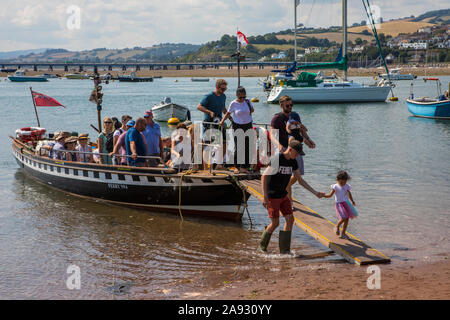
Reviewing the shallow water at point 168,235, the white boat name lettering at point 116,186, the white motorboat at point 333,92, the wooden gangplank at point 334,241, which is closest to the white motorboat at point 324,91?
the white motorboat at point 333,92

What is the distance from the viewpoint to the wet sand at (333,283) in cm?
709

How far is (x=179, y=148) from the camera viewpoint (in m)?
12.2

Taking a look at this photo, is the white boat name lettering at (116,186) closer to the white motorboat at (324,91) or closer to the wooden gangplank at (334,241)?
the wooden gangplank at (334,241)

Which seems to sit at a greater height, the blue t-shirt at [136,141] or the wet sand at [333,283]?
the blue t-shirt at [136,141]

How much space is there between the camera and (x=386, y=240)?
10414 mm

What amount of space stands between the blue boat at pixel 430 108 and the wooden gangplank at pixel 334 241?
28.7 meters

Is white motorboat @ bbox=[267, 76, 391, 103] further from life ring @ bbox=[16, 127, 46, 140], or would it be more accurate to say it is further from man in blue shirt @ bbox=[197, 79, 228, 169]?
man in blue shirt @ bbox=[197, 79, 228, 169]

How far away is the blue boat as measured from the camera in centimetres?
3497

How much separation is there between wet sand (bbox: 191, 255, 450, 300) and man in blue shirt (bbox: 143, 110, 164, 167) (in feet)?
16.5

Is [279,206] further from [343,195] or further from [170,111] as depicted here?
[170,111]

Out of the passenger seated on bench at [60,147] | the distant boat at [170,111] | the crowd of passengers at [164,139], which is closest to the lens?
the crowd of passengers at [164,139]

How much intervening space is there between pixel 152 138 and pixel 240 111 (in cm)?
299
